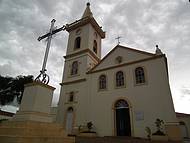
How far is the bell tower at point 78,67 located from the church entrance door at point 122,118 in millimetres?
3241

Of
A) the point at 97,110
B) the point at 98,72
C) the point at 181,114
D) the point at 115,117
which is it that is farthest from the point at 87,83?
the point at 181,114

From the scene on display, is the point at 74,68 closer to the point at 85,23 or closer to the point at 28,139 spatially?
the point at 85,23

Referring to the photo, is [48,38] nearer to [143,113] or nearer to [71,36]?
[143,113]

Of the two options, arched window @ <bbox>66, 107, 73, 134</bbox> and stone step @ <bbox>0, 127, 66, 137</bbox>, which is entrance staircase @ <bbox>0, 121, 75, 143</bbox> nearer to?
stone step @ <bbox>0, 127, 66, 137</bbox>

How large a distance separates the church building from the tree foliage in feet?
25.7

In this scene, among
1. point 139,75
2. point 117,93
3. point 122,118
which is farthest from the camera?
point 117,93

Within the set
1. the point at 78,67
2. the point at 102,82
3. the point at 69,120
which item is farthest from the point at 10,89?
the point at 102,82

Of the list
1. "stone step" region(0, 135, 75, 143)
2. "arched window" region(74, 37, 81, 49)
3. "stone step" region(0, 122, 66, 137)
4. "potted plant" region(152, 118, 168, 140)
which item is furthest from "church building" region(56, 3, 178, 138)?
"stone step" region(0, 135, 75, 143)

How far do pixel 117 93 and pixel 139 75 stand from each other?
2775 millimetres

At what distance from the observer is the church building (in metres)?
13.3

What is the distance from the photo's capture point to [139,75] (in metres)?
15.3

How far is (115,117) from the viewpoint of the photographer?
14.8 metres

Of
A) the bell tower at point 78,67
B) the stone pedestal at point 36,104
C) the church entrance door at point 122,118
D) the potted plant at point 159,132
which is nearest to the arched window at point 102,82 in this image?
the bell tower at point 78,67

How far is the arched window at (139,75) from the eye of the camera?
Result: 49.1 ft
